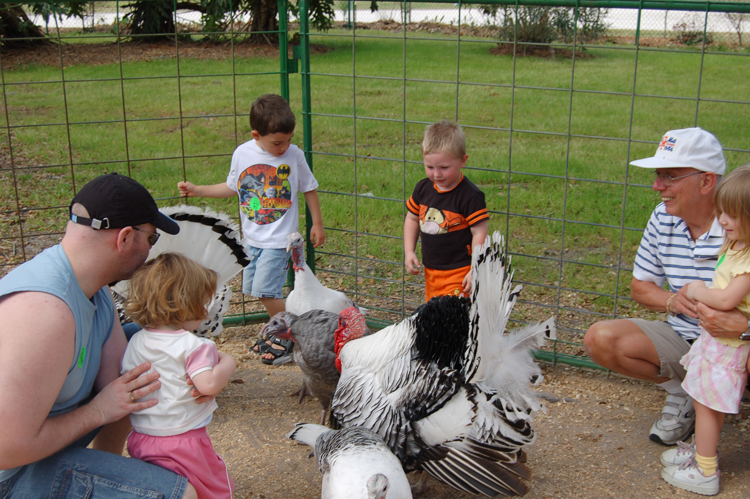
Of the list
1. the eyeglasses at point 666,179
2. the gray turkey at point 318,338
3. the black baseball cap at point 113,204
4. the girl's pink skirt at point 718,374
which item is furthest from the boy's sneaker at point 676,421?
the black baseball cap at point 113,204

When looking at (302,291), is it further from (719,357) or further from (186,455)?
(719,357)

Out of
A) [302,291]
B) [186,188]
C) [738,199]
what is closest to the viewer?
[738,199]

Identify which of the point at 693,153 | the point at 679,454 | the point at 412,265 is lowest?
the point at 679,454

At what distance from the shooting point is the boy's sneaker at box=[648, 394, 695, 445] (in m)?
3.46

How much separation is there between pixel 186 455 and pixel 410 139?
22.5 feet

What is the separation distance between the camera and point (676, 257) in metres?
3.38

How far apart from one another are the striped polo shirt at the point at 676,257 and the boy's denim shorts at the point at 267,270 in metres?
2.24

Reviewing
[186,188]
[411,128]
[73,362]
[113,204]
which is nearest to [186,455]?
[73,362]

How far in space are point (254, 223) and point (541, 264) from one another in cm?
271

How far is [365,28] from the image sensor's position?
674 inches

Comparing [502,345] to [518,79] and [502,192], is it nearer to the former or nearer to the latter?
[502,192]

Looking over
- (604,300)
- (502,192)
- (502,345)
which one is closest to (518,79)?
(502,192)

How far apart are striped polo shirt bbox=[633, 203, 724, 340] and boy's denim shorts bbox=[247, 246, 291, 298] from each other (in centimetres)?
224

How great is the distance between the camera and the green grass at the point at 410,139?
16.9 feet
